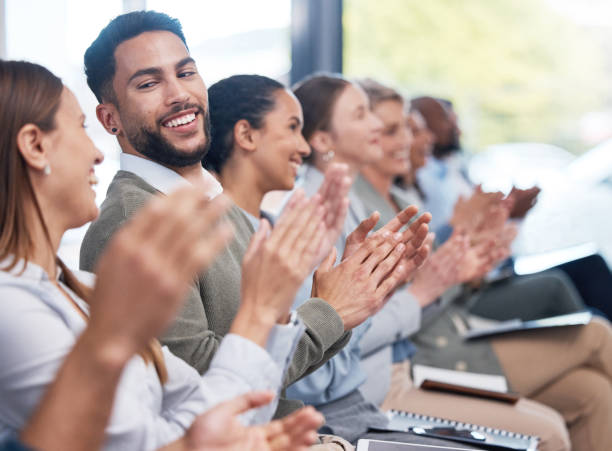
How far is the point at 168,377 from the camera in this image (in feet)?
3.22

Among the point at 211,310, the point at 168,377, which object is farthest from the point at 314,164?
the point at 168,377

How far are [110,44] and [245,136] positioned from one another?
1.35ft

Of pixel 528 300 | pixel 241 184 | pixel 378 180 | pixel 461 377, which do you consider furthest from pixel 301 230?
pixel 528 300

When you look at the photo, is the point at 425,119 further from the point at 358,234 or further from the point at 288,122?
the point at 358,234

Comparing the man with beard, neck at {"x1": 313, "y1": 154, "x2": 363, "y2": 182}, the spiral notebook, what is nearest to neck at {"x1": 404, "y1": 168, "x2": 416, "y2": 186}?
neck at {"x1": 313, "y1": 154, "x2": 363, "y2": 182}

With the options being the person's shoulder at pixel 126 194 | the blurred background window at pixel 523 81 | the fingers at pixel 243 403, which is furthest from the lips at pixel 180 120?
the blurred background window at pixel 523 81

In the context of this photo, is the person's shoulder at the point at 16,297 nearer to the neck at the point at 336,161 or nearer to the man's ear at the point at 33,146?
the man's ear at the point at 33,146

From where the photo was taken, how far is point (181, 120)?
124 cm

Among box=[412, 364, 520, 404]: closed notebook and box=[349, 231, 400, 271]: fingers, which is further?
box=[412, 364, 520, 404]: closed notebook

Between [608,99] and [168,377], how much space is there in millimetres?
7625

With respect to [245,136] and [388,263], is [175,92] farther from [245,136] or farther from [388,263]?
[388,263]

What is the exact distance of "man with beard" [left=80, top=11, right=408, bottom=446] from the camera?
46.3 inches

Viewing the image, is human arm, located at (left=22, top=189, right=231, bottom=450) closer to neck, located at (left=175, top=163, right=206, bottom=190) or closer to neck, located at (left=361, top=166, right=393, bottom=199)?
neck, located at (left=175, top=163, right=206, bottom=190)

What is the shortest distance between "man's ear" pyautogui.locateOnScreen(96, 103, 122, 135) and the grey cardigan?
8cm
